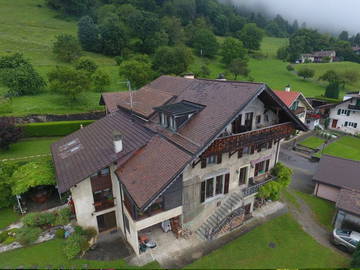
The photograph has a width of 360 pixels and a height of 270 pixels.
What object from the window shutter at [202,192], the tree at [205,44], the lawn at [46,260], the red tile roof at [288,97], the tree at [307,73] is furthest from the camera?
the tree at [205,44]

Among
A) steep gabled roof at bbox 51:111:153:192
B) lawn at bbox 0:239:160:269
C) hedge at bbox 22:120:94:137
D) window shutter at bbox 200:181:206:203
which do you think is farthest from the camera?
hedge at bbox 22:120:94:137

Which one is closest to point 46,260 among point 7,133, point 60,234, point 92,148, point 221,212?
point 60,234

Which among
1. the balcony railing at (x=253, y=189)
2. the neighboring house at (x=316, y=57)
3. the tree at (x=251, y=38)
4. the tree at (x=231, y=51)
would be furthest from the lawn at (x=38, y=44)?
the neighboring house at (x=316, y=57)

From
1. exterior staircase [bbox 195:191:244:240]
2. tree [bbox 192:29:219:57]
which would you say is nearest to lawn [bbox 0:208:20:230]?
exterior staircase [bbox 195:191:244:240]

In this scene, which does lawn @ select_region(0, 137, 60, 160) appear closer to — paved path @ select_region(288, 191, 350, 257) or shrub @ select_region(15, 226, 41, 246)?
shrub @ select_region(15, 226, 41, 246)

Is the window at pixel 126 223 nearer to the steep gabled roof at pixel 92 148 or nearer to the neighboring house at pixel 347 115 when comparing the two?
the steep gabled roof at pixel 92 148

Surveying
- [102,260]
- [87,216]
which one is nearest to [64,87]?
[87,216]
